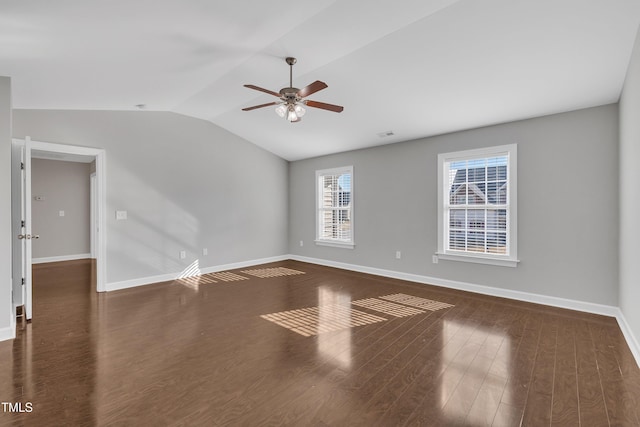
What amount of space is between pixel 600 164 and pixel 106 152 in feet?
21.6

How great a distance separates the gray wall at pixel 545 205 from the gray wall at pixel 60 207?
736cm

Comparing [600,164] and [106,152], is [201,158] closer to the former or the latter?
[106,152]

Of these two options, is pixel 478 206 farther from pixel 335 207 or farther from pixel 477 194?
pixel 335 207

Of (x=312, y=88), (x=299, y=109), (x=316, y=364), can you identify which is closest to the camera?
(x=316, y=364)

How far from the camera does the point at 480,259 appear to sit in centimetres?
448

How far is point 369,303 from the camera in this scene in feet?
13.5

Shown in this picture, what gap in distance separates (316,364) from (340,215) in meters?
4.29

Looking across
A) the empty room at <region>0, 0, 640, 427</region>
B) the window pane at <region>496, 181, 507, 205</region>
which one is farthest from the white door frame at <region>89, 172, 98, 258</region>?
the window pane at <region>496, 181, 507, 205</region>

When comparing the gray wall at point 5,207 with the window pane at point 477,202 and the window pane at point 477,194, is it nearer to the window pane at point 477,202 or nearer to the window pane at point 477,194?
the window pane at point 477,202

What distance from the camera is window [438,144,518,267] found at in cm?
425

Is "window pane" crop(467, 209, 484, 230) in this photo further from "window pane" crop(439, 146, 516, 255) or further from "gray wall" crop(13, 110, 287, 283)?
"gray wall" crop(13, 110, 287, 283)

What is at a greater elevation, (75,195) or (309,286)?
(75,195)

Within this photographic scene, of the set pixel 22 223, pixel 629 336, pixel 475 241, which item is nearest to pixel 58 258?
pixel 22 223

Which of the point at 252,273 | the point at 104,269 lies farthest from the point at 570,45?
the point at 104,269
